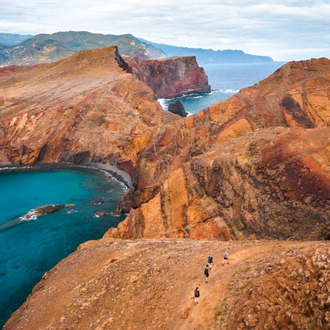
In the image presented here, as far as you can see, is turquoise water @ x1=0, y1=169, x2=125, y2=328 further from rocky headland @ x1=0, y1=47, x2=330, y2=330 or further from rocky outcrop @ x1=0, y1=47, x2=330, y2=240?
rocky outcrop @ x1=0, y1=47, x2=330, y2=240

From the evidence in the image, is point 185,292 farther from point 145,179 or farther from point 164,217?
point 145,179

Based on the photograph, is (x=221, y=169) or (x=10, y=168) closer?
(x=221, y=169)

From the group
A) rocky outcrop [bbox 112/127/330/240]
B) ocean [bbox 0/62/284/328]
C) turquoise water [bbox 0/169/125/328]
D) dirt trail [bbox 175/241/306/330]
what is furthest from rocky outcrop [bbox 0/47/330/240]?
dirt trail [bbox 175/241/306/330]

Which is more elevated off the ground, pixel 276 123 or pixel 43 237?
pixel 276 123

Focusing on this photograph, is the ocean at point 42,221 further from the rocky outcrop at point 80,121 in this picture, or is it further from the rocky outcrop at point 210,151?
the rocky outcrop at point 210,151

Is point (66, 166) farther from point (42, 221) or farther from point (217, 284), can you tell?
point (217, 284)

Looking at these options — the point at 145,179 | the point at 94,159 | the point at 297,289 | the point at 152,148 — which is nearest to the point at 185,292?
the point at 297,289
